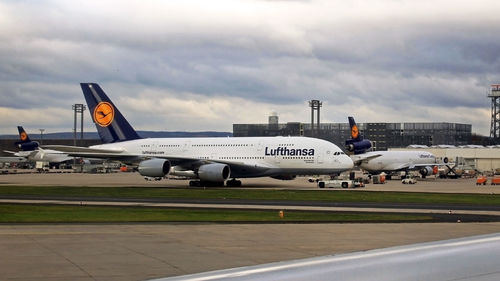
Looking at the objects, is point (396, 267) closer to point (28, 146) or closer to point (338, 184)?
point (338, 184)

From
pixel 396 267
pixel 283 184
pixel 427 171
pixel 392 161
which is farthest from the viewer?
pixel 427 171

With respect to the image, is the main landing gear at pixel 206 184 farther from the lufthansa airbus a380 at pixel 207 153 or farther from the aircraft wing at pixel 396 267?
the aircraft wing at pixel 396 267

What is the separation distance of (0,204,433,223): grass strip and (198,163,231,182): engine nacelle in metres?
27.1

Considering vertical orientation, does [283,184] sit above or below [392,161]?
below

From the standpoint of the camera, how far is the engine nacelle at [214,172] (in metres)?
64.2

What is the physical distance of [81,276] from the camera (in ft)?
50.2

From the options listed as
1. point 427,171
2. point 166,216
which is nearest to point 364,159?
point 427,171

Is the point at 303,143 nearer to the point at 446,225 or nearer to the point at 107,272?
the point at 446,225

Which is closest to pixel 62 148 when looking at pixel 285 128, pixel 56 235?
pixel 56 235

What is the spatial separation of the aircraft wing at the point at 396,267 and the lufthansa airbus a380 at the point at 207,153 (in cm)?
5850

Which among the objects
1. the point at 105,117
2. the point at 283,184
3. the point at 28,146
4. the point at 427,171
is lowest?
the point at 283,184

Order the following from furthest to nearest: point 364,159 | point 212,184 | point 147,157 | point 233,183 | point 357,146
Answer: point 357,146
point 364,159
point 233,183
point 212,184
point 147,157

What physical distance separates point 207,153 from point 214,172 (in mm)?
5630

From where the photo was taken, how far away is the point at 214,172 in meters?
64.3
